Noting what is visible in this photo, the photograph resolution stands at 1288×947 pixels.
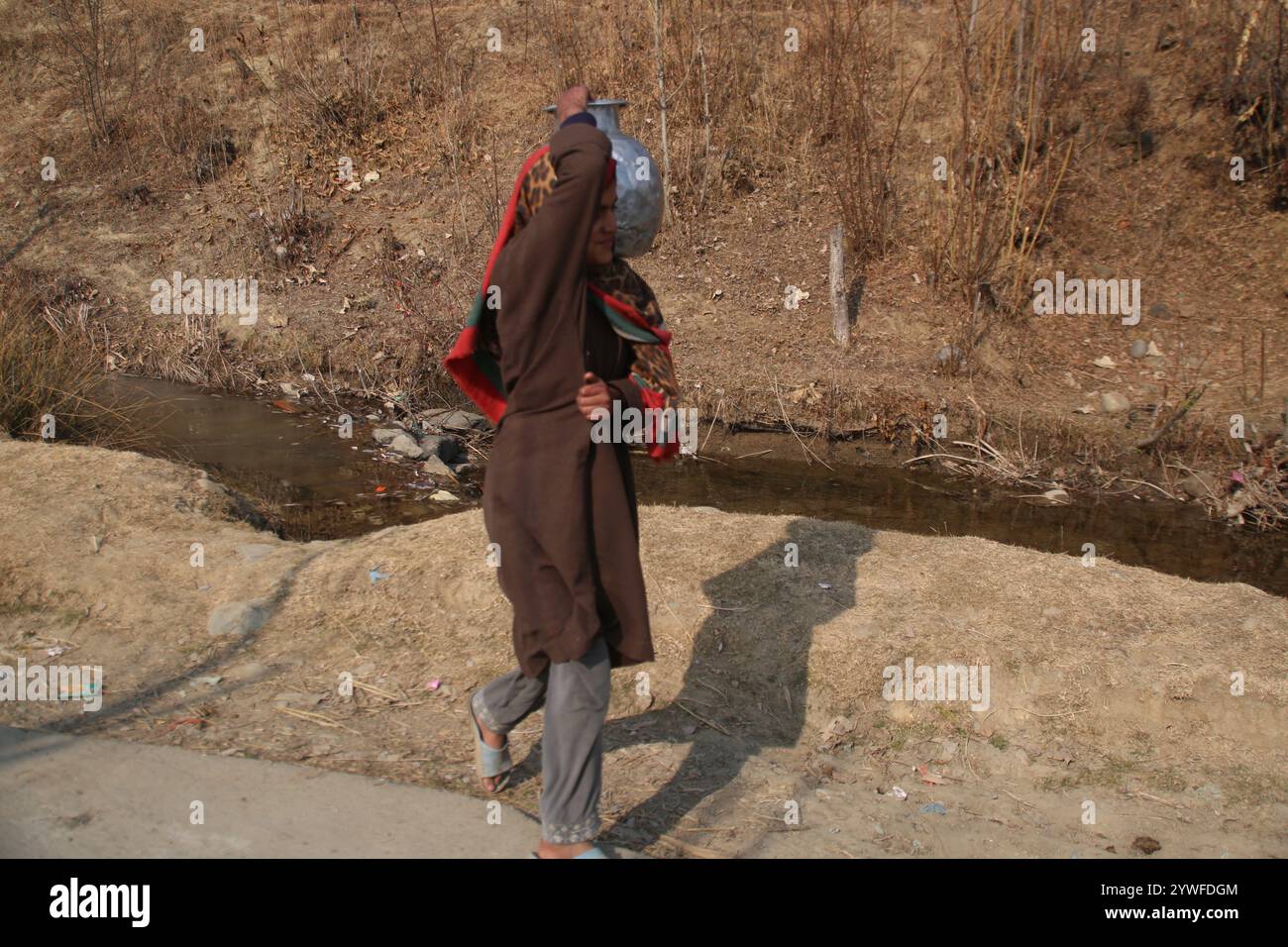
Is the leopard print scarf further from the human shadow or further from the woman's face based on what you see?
the human shadow

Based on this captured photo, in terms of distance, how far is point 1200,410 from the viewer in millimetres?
8141

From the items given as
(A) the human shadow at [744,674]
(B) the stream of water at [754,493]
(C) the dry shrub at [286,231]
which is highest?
(C) the dry shrub at [286,231]

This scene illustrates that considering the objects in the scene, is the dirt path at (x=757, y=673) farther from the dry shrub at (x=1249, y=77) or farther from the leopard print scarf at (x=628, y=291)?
the dry shrub at (x=1249, y=77)

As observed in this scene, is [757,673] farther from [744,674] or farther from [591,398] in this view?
[591,398]

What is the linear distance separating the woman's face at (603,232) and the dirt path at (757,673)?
1.53 metres

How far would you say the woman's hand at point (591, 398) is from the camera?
266 cm

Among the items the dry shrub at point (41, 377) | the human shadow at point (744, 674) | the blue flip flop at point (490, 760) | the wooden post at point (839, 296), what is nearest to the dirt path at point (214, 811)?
the blue flip flop at point (490, 760)

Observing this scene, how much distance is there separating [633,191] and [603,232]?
12 cm

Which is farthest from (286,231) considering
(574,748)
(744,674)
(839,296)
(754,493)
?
(574,748)

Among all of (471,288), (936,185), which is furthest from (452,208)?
(936,185)

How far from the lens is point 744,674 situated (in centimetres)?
Answer: 400

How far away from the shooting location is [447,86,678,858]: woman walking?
8.50 feet

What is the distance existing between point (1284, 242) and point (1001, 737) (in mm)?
7753

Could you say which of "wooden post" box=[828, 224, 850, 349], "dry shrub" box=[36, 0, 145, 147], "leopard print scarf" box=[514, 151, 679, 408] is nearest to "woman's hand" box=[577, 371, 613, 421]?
"leopard print scarf" box=[514, 151, 679, 408]
